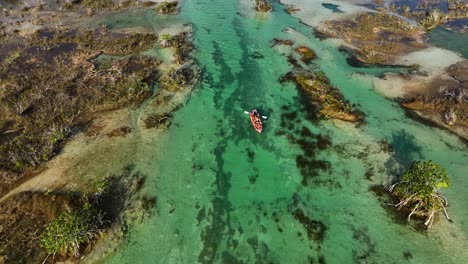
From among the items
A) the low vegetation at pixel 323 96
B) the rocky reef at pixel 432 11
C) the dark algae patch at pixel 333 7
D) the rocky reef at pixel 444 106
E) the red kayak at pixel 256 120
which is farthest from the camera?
the dark algae patch at pixel 333 7

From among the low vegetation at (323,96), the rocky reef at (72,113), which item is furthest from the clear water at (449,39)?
the rocky reef at (72,113)

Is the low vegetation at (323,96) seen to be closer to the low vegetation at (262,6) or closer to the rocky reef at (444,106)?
the rocky reef at (444,106)

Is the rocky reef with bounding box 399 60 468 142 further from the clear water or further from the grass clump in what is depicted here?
the grass clump

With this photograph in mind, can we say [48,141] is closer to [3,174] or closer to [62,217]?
[3,174]

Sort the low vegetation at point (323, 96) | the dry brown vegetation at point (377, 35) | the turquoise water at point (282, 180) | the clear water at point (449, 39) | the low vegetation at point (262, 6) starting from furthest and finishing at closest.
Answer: the low vegetation at point (262, 6) → the clear water at point (449, 39) → the dry brown vegetation at point (377, 35) → the low vegetation at point (323, 96) → the turquoise water at point (282, 180)

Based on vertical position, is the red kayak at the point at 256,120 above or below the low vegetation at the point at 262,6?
below

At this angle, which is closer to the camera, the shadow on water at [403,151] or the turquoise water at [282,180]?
the turquoise water at [282,180]

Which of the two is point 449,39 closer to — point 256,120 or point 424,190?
point 256,120

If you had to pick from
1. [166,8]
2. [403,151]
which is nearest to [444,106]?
[403,151]
